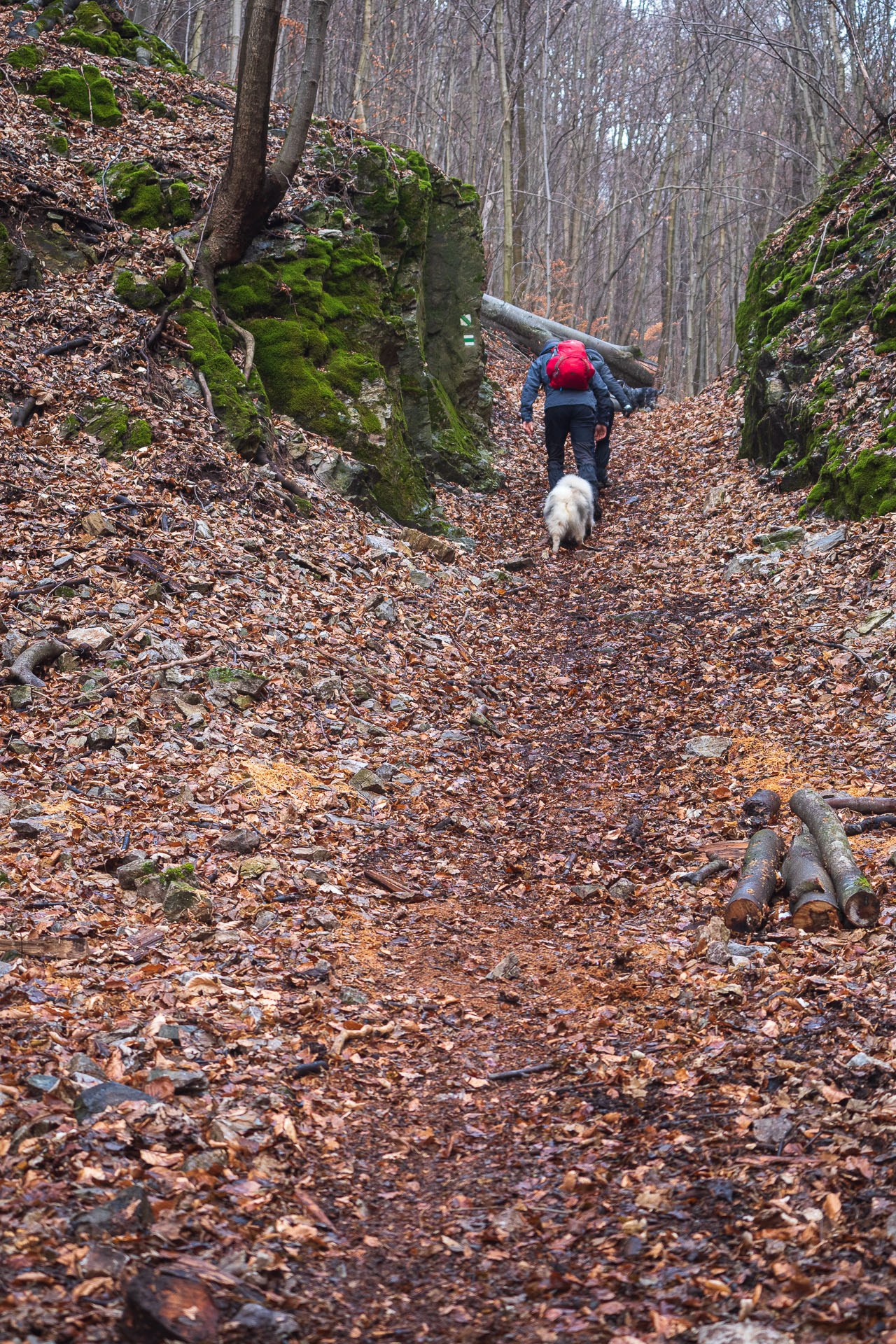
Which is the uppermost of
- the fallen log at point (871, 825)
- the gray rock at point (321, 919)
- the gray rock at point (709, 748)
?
the fallen log at point (871, 825)

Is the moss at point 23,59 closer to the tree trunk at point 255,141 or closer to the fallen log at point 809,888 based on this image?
the tree trunk at point 255,141

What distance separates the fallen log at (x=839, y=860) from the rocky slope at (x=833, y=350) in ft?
14.4

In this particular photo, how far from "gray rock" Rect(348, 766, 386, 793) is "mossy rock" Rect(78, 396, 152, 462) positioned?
349cm

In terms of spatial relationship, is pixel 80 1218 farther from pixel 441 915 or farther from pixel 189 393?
pixel 189 393

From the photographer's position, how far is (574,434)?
11211 mm

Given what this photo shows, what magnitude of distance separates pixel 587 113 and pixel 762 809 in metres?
27.4

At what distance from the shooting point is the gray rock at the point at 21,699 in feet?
16.3

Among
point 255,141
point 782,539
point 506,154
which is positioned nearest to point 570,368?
point 782,539

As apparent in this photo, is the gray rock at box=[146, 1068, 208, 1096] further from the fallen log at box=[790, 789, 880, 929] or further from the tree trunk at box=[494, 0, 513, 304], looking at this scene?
the tree trunk at box=[494, 0, 513, 304]

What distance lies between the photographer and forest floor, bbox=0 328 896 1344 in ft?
7.59

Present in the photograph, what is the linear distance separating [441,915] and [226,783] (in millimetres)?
1382

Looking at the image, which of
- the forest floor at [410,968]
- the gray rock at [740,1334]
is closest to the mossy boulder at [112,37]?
the forest floor at [410,968]

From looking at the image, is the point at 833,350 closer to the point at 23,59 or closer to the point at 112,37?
the point at 23,59

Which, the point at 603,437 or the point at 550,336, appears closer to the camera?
the point at 603,437
